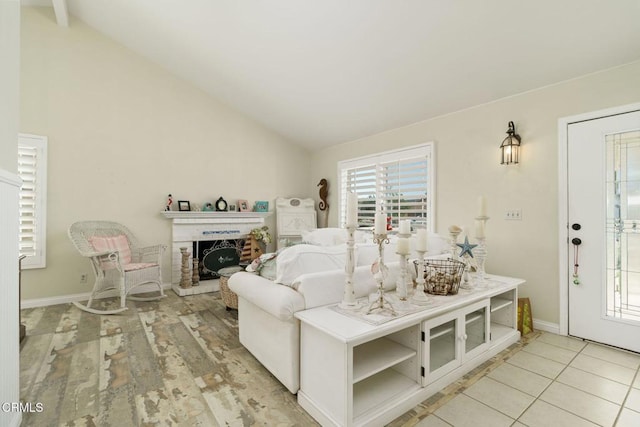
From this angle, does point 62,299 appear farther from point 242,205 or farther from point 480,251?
point 480,251

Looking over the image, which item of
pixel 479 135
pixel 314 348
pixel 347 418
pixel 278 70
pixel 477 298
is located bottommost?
pixel 347 418

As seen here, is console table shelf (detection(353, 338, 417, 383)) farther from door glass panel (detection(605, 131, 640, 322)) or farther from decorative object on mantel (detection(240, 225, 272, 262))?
decorative object on mantel (detection(240, 225, 272, 262))

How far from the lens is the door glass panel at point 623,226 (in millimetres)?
2426

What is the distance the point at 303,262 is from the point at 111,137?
3.77 m

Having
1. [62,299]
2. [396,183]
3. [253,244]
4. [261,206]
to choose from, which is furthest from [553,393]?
[62,299]

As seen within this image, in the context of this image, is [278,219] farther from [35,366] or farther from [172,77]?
[35,366]

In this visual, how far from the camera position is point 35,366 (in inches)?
86.5

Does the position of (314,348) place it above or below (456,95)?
below

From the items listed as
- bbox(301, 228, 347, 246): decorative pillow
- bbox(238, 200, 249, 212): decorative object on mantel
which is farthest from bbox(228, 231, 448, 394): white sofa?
bbox(238, 200, 249, 212): decorative object on mantel

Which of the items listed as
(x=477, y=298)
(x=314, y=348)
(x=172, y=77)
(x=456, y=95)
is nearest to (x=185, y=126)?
(x=172, y=77)

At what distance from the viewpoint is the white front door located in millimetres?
2438

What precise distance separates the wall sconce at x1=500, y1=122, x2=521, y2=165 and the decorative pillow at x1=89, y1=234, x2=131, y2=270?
4.41m

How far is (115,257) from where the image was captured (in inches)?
140

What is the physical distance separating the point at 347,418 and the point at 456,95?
128 inches
